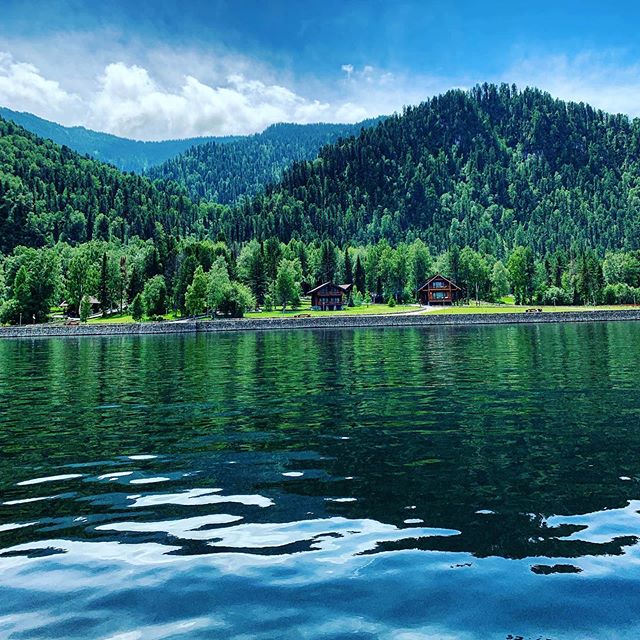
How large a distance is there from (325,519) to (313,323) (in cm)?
12800

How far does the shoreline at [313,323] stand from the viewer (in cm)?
13550

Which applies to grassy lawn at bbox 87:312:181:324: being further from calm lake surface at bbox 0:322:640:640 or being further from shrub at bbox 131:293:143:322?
calm lake surface at bbox 0:322:640:640

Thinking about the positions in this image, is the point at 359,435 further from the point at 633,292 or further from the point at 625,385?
the point at 633,292

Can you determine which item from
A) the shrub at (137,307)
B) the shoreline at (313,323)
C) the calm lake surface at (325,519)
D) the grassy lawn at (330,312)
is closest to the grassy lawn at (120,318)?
the shrub at (137,307)

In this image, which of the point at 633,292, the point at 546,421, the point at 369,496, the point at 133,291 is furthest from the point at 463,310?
the point at 369,496

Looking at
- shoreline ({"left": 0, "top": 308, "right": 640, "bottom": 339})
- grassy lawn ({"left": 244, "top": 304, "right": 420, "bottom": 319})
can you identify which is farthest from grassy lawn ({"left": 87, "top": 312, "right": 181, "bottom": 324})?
shoreline ({"left": 0, "top": 308, "right": 640, "bottom": 339})

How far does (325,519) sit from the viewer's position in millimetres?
12805

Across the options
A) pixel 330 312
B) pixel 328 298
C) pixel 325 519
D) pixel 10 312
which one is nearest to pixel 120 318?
pixel 10 312

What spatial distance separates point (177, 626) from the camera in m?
8.45

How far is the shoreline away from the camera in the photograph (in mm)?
135500

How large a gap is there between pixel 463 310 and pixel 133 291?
10111cm

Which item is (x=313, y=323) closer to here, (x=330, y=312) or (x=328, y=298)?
(x=330, y=312)

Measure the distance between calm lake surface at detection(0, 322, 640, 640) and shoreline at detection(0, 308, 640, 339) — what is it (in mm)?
108227

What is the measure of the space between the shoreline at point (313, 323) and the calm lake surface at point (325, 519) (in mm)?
108227
